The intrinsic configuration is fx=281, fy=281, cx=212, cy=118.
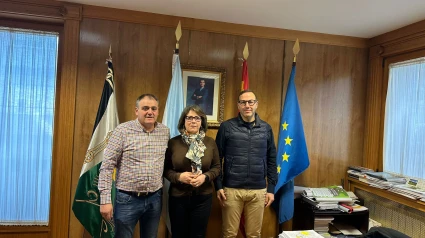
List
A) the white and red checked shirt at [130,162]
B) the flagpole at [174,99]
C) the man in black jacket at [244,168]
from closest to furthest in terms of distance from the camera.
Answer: the white and red checked shirt at [130,162]
the man in black jacket at [244,168]
the flagpole at [174,99]

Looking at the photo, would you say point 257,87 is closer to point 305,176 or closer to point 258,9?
point 258,9

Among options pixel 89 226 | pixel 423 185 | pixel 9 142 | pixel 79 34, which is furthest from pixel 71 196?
pixel 423 185

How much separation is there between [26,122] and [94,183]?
83 centimetres

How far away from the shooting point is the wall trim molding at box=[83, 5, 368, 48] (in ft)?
7.78

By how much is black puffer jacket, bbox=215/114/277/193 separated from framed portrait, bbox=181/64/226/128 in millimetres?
411

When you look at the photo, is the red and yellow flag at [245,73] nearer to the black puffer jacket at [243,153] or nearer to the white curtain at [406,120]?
the black puffer jacket at [243,153]

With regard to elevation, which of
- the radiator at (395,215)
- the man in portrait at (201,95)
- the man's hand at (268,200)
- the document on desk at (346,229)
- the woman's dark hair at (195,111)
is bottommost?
the document on desk at (346,229)

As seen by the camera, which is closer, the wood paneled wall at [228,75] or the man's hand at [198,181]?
the man's hand at [198,181]

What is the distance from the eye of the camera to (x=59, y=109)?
2.34m

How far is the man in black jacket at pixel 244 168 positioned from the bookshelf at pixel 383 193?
1.07 metres

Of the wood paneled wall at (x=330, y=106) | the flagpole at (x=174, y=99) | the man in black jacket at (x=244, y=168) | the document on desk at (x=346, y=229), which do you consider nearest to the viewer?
the man in black jacket at (x=244, y=168)

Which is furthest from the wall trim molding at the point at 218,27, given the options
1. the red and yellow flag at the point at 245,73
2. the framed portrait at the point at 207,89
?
the framed portrait at the point at 207,89

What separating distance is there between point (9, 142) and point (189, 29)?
1.79 meters

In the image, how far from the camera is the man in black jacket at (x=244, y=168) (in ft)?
6.97
